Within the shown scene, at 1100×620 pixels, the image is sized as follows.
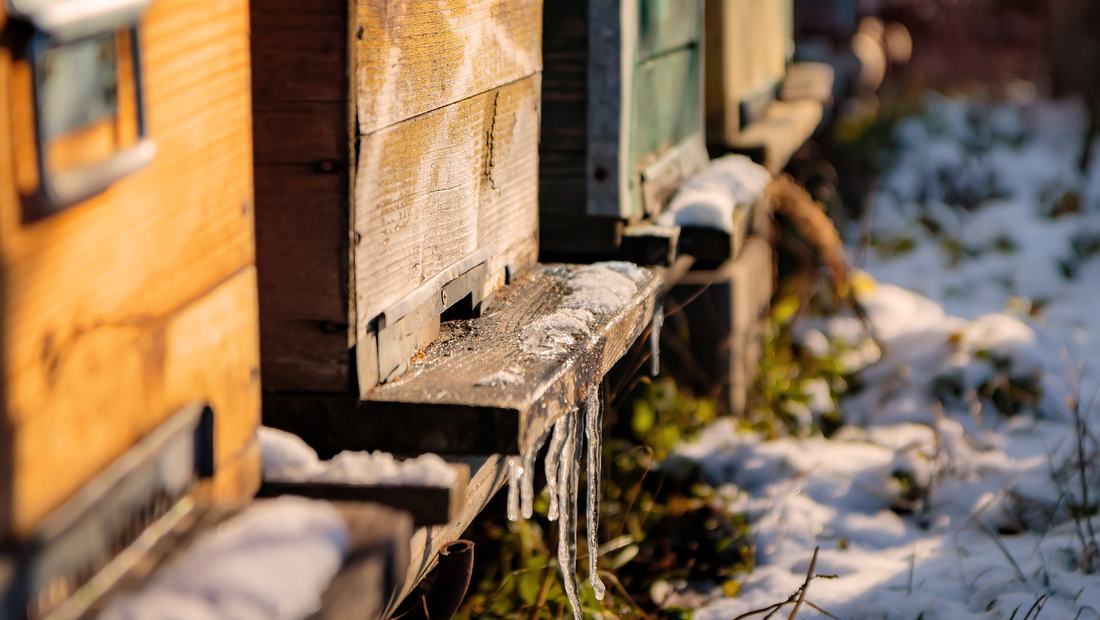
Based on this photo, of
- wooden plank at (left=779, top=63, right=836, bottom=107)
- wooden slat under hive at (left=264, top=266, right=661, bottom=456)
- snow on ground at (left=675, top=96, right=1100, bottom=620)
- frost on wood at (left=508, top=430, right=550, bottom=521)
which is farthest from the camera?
wooden plank at (left=779, top=63, right=836, bottom=107)

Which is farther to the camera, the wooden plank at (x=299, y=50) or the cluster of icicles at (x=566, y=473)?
the cluster of icicles at (x=566, y=473)

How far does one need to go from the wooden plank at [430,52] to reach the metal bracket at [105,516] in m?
0.56

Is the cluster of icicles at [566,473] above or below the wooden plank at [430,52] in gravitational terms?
below

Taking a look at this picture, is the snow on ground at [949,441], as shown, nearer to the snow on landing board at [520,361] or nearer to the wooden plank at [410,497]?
the snow on landing board at [520,361]

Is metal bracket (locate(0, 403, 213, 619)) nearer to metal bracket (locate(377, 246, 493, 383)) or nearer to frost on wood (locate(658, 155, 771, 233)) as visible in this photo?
metal bracket (locate(377, 246, 493, 383))

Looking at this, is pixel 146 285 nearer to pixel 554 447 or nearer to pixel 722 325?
pixel 554 447

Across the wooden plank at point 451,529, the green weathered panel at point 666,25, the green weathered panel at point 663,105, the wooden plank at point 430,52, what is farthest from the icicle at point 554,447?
the green weathered panel at point 666,25

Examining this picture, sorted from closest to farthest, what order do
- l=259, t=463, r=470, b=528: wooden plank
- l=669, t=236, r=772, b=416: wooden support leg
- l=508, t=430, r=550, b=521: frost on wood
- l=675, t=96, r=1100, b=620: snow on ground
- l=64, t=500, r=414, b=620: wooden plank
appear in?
l=64, t=500, r=414, b=620: wooden plank, l=259, t=463, r=470, b=528: wooden plank, l=508, t=430, r=550, b=521: frost on wood, l=675, t=96, r=1100, b=620: snow on ground, l=669, t=236, r=772, b=416: wooden support leg

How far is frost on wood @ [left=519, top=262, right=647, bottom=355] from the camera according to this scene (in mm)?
1880

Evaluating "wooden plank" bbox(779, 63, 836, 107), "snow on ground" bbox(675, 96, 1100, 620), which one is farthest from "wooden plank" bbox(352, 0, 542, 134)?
"wooden plank" bbox(779, 63, 836, 107)

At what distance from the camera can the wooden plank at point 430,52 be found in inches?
60.4

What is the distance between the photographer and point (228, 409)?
1.29m

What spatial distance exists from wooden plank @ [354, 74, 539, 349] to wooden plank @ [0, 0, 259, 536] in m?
0.27

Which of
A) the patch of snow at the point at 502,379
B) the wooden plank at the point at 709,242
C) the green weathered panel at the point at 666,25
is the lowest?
the wooden plank at the point at 709,242
